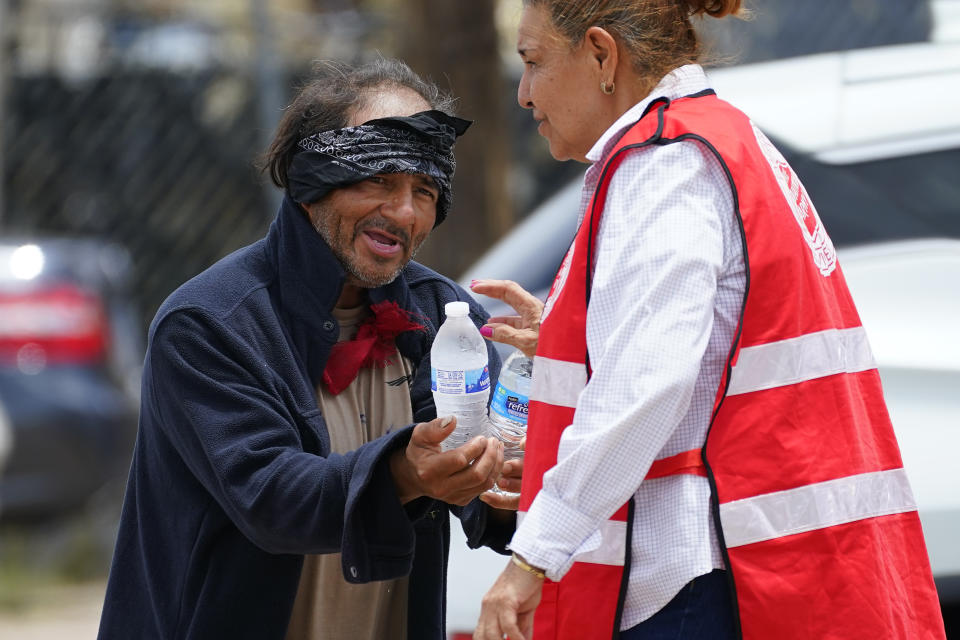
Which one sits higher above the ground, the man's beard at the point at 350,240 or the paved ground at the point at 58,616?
the man's beard at the point at 350,240

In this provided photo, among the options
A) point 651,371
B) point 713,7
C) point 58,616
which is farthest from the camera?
point 58,616

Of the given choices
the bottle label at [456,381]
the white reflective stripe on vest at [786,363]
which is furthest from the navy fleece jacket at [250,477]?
the white reflective stripe on vest at [786,363]

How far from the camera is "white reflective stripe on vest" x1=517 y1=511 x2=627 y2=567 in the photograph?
2.25 meters

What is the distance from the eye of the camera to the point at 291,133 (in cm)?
283

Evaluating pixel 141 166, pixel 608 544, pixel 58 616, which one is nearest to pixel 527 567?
pixel 608 544

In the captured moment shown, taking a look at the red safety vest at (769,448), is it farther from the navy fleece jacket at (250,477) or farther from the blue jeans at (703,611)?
the navy fleece jacket at (250,477)

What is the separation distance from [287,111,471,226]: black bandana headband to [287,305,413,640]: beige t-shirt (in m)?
0.30

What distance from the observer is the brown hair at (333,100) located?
2.78m

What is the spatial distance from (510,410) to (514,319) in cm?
20

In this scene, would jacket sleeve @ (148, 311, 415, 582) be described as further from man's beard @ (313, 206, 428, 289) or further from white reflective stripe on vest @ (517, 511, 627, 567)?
white reflective stripe on vest @ (517, 511, 627, 567)

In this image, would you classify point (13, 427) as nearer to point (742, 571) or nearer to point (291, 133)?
point (291, 133)

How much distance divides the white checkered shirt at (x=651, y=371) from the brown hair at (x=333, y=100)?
29.2 inches

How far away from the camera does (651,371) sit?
214 cm

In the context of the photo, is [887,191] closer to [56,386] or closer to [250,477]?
[250,477]
